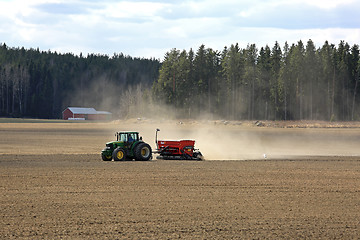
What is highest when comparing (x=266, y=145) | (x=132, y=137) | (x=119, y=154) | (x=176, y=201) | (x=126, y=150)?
(x=132, y=137)

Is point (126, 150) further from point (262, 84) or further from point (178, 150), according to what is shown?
point (262, 84)

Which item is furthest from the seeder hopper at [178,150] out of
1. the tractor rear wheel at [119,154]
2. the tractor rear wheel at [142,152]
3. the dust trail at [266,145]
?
the dust trail at [266,145]

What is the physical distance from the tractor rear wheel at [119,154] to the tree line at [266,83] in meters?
84.1

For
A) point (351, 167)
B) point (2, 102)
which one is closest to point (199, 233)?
point (351, 167)

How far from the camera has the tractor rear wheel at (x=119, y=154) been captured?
28.6 metres

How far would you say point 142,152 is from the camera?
1151 inches

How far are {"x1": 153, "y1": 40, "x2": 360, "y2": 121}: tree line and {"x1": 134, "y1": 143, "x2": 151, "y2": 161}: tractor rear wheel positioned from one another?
83462mm

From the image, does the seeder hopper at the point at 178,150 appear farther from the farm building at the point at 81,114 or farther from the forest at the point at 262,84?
the farm building at the point at 81,114

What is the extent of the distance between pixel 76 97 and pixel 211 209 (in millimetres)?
182344

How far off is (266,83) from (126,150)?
90.0 meters

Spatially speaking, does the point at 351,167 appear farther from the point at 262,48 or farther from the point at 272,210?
the point at 262,48

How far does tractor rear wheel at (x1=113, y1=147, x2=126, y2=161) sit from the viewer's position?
2861 centimetres

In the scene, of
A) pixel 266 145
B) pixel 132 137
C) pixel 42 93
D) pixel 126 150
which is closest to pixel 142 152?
pixel 126 150

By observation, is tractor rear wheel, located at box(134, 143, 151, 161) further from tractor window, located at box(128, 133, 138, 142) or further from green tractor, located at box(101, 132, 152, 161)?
tractor window, located at box(128, 133, 138, 142)
